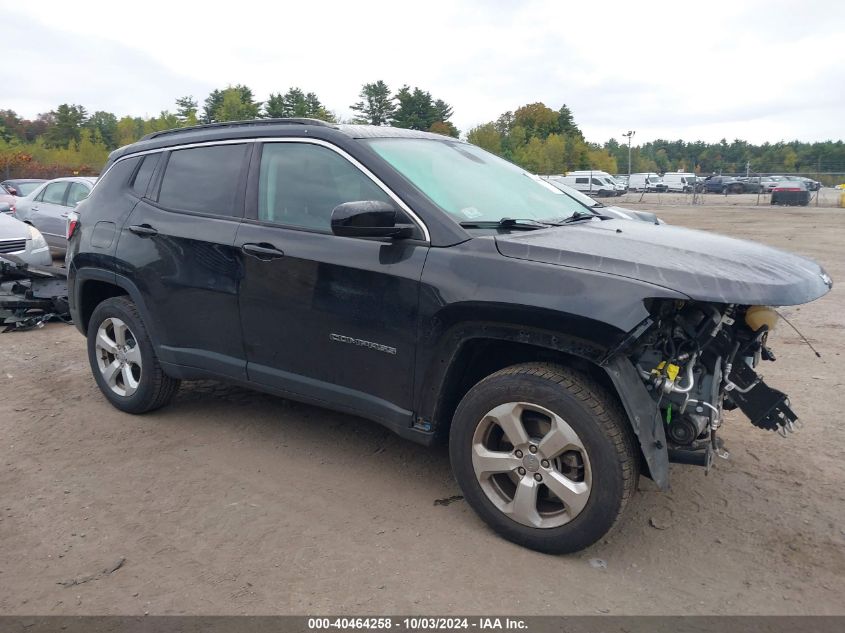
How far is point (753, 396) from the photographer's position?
127 inches

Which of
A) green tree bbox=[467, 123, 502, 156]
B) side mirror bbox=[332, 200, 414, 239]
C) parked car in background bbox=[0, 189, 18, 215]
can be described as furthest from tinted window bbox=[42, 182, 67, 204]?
green tree bbox=[467, 123, 502, 156]

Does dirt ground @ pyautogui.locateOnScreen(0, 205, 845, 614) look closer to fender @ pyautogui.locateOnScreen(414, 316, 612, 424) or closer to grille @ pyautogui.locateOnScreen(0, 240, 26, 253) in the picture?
fender @ pyautogui.locateOnScreen(414, 316, 612, 424)

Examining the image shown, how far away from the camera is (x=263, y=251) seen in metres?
3.78

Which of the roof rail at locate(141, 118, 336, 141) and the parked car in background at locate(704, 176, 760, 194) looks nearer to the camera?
the roof rail at locate(141, 118, 336, 141)

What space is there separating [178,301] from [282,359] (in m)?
0.90

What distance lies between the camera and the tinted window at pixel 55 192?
1235 cm

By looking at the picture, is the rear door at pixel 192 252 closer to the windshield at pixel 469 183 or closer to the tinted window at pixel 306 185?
the tinted window at pixel 306 185

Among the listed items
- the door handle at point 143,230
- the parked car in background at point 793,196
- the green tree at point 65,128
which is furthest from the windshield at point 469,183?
the green tree at point 65,128

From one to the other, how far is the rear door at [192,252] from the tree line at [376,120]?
3254 cm

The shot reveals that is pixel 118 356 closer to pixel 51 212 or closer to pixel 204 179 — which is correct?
pixel 204 179

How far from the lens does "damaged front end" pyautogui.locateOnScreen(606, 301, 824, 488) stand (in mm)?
2854

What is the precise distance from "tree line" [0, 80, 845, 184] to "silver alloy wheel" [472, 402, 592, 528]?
113 ft

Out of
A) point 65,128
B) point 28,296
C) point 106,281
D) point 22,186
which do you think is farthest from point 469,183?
point 65,128
